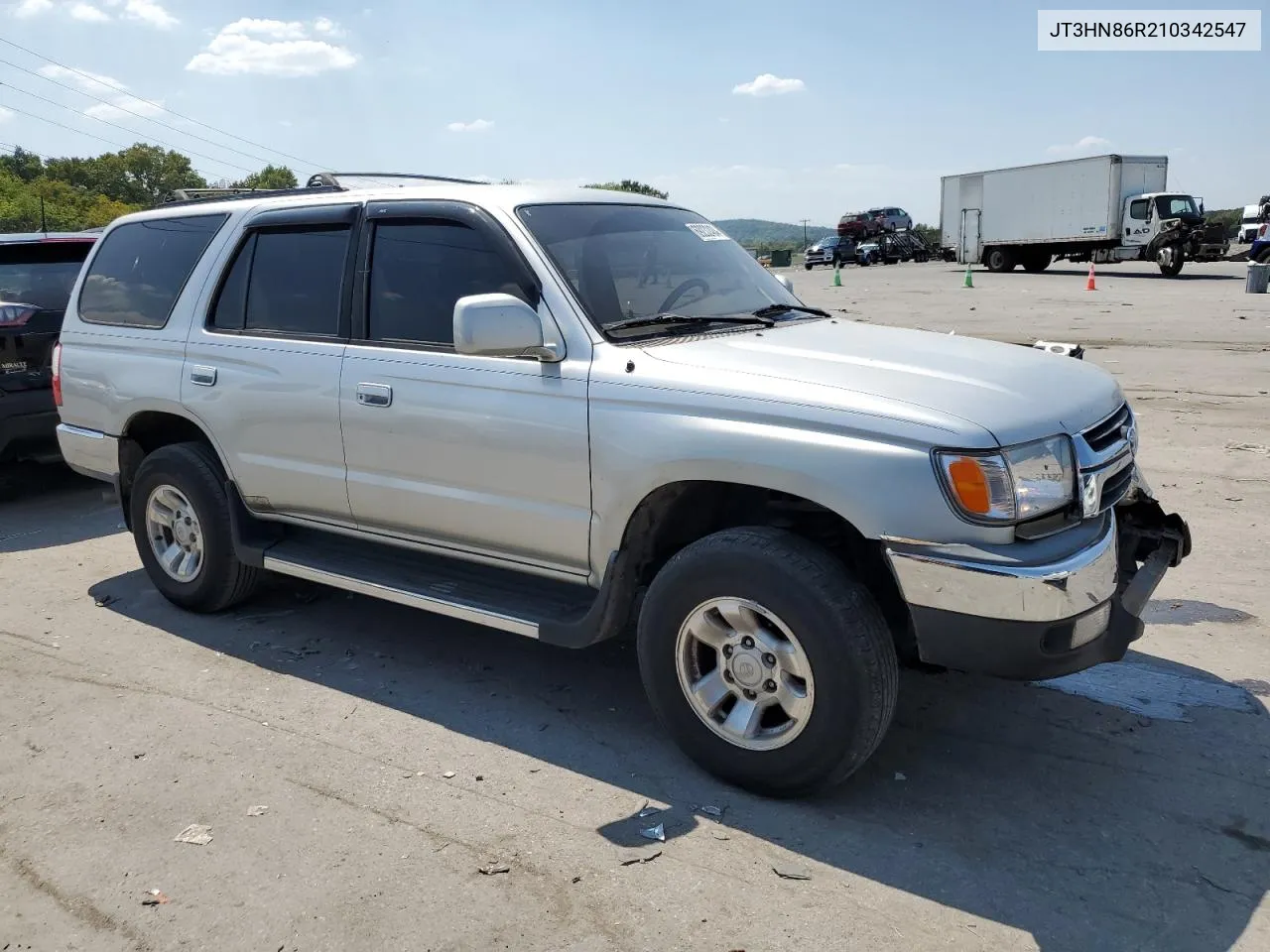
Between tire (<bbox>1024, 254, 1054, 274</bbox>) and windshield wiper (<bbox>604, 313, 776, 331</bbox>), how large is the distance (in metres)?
34.2

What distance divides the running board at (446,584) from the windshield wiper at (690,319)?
97 centimetres

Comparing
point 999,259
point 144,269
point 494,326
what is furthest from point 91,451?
point 999,259

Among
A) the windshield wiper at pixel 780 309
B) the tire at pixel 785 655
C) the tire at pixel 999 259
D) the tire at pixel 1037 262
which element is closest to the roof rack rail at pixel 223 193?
the windshield wiper at pixel 780 309

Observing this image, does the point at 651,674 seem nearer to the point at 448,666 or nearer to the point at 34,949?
the point at 448,666

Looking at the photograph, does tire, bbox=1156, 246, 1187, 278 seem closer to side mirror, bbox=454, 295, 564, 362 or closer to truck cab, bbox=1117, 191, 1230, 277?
truck cab, bbox=1117, 191, 1230, 277

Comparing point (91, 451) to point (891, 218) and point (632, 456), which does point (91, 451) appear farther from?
point (891, 218)

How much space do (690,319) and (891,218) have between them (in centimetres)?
4863

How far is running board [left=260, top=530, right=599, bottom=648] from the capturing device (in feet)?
12.3

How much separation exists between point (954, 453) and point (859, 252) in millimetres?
47384

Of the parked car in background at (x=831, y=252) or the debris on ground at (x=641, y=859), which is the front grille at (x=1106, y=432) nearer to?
the debris on ground at (x=641, y=859)

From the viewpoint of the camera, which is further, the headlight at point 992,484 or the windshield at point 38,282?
the windshield at point 38,282

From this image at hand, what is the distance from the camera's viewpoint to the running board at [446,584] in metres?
3.74

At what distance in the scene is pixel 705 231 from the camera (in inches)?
186

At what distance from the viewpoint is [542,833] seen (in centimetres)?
327
